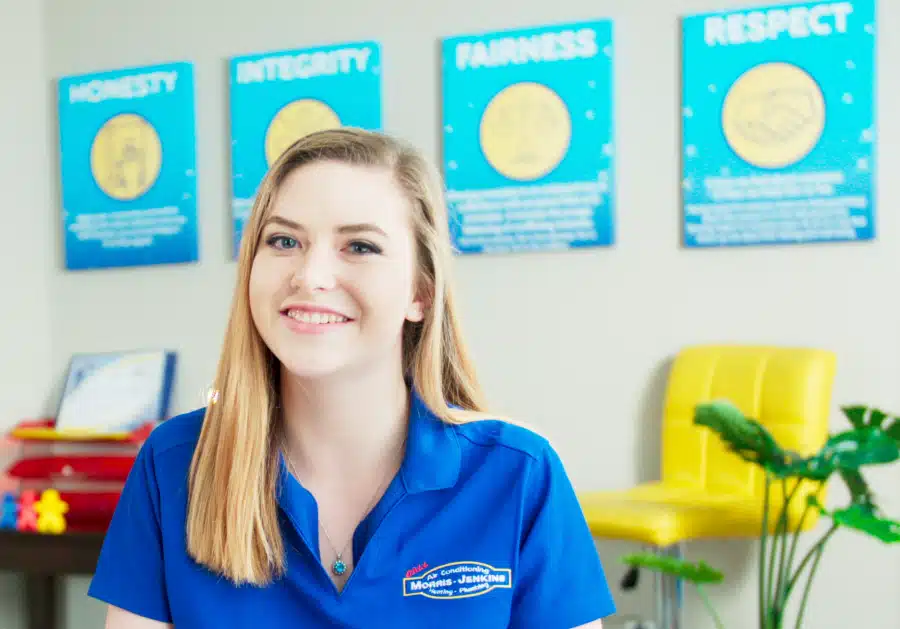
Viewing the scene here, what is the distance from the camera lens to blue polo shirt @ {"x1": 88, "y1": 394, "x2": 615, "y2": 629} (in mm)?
1112

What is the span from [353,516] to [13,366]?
3.01m

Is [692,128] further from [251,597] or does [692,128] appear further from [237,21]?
[251,597]

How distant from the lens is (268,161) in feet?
11.7

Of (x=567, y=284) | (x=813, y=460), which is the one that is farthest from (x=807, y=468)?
(x=567, y=284)

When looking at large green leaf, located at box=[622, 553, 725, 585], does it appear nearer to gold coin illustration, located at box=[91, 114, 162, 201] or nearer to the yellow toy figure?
the yellow toy figure

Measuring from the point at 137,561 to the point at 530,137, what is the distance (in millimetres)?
2363

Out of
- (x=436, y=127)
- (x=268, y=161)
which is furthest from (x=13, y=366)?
(x=436, y=127)

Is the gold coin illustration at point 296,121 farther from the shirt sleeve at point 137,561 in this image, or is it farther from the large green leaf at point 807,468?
the shirt sleeve at point 137,561

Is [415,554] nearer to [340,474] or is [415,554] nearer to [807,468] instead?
[340,474]

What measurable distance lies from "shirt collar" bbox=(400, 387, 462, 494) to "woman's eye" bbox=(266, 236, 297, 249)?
11.0 inches

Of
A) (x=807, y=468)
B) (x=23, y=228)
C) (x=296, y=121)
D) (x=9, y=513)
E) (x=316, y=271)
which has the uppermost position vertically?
(x=296, y=121)

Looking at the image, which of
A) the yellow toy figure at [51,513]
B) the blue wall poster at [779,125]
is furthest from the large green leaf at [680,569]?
the yellow toy figure at [51,513]

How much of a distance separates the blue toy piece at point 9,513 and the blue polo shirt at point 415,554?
2.31 metres

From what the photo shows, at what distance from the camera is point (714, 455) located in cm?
286
